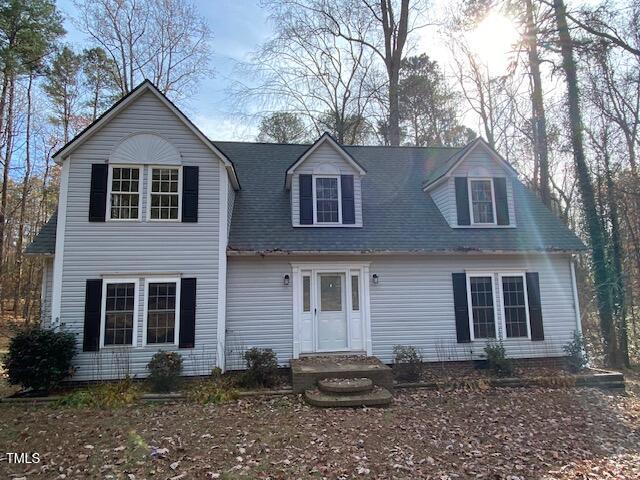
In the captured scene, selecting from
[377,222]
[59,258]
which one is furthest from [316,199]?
[59,258]

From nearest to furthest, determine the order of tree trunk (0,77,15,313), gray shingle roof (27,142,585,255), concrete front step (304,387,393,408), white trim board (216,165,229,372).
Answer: concrete front step (304,387,393,408), white trim board (216,165,229,372), gray shingle roof (27,142,585,255), tree trunk (0,77,15,313)

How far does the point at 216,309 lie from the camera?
29.4 ft

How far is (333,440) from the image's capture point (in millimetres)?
5609

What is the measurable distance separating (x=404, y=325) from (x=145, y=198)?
295 inches

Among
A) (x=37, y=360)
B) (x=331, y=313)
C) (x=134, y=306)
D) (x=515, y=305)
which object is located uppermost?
(x=134, y=306)

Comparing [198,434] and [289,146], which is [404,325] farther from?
[289,146]

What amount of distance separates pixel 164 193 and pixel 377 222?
5.91 m

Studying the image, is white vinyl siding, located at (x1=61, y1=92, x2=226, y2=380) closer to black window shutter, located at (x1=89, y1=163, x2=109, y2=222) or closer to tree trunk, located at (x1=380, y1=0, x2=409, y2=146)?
black window shutter, located at (x1=89, y1=163, x2=109, y2=222)

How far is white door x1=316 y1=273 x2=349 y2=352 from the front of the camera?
977 cm

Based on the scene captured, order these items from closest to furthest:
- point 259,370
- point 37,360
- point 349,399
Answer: point 349,399 → point 37,360 → point 259,370

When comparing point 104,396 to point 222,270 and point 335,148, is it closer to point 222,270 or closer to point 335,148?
point 222,270

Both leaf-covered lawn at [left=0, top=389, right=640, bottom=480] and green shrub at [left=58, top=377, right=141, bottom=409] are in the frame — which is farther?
green shrub at [left=58, top=377, right=141, bottom=409]

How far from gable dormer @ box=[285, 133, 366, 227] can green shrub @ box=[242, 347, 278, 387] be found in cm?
384

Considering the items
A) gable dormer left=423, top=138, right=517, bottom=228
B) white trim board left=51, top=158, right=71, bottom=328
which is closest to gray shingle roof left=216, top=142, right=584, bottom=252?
gable dormer left=423, top=138, right=517, bottom=228
